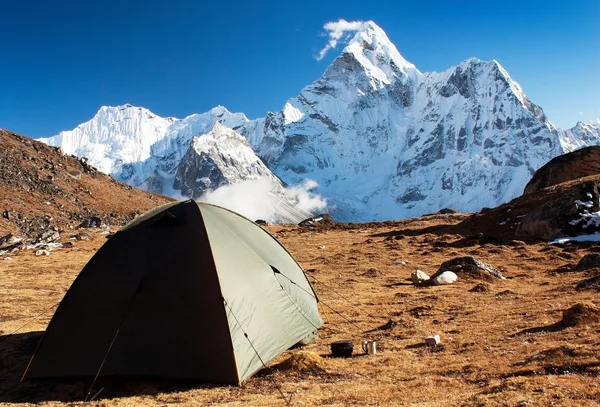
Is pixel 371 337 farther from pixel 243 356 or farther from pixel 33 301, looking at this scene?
pixel 33 301

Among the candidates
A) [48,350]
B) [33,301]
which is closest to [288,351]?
[48,350]

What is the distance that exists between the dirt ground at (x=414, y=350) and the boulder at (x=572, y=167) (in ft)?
77.4

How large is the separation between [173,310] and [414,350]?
5.55m

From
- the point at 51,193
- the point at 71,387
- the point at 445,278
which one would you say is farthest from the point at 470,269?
the point at 51,193

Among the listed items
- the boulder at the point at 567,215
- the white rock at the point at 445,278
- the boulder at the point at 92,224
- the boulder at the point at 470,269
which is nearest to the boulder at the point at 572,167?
the boulder at the point at 567,215

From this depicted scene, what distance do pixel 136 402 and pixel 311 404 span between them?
3424 mm

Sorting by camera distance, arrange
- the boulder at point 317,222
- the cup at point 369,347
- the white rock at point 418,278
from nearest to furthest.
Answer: the cup at point 369,347
the white rock at point 418,278
the boulder at point 317,222

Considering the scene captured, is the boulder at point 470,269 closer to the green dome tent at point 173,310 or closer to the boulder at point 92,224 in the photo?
the green dome tent at point 173,310

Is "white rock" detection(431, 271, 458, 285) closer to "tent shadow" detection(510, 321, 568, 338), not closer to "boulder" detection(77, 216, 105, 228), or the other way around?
"tent shadow" detection(510, 321, 568, 338)

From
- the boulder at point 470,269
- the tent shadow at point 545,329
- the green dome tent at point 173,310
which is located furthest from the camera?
the boulder at point 470,269

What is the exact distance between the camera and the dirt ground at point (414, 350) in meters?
7.48

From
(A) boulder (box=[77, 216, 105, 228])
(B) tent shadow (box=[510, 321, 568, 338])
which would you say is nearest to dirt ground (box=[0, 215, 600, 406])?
(B) tent shadow (box=[510, 321, 568, 338])

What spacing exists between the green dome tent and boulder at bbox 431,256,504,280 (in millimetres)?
11291

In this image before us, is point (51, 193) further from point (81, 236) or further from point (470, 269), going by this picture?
point (470, 269)
